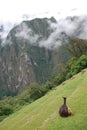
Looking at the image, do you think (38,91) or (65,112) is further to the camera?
(38,91)

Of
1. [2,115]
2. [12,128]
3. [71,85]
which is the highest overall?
[71,85]

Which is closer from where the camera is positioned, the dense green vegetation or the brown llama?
the brown llama

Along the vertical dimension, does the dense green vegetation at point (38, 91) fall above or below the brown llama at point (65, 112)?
below

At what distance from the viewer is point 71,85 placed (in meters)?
38.5

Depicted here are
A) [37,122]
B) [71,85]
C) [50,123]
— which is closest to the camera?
[50,123]

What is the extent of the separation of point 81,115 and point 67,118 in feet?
3.02

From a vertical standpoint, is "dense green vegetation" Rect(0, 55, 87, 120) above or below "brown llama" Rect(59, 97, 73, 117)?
below

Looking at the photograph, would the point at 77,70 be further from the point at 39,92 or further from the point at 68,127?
the point at 68,127

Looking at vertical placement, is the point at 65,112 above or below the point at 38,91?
above

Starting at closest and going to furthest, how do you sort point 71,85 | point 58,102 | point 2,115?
1. point 58,102
2. point 71,85
3. point 2,115

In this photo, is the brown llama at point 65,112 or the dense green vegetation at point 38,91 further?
the dense green vegetation at point 38,91

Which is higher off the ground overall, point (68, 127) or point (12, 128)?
point (68, 127)

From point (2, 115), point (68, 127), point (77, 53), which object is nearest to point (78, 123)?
point (68, 127)

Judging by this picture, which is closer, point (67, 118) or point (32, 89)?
point (67, 118)
